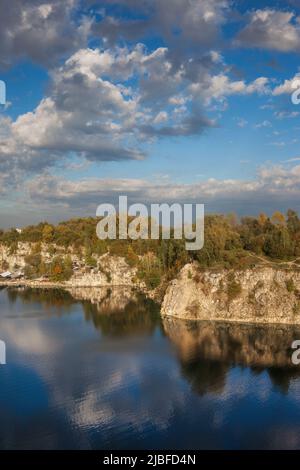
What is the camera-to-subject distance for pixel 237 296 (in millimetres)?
40531

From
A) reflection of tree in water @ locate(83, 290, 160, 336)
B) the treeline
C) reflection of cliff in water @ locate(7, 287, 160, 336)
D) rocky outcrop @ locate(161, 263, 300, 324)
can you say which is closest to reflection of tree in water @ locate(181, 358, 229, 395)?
reflection of tree in water @ locate(83, 290, 160, 336)

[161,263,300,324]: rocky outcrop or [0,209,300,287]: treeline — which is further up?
[0,209,300,287]: treeline

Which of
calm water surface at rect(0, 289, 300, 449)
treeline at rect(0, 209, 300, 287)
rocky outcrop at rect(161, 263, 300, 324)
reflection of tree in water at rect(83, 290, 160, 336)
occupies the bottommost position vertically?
calm water surface at rect(0, 289, 300, 449)

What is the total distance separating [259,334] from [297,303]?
19.2 ft

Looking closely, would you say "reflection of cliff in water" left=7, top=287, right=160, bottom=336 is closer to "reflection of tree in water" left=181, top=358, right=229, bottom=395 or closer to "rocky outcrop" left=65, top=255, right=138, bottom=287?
"rocky outcrop" left=65, top=255, right=138, bottom=287

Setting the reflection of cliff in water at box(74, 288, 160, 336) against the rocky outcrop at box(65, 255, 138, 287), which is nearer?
the reflection of cliff in water at box(74, 288, 160, 336)

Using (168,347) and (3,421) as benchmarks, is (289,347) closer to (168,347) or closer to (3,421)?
(168,347)

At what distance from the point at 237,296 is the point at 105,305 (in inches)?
625

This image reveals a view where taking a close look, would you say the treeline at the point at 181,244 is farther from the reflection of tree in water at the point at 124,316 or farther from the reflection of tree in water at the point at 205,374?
the reflection of tree in water at the point at 205,374

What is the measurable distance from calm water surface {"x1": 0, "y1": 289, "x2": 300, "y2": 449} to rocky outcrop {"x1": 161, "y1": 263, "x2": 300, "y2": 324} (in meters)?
1.89

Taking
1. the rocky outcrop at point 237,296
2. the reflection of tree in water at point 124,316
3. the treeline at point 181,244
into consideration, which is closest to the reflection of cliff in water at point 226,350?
the rocky outcrop at point 237,296

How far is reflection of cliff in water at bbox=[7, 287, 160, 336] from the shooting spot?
131 ft

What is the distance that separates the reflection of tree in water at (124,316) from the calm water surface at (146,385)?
20 centimetres
